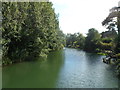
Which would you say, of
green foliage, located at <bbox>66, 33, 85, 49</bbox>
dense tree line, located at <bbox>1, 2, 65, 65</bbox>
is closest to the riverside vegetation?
dense tree line, located at <bbox>1, 2, 65, 65</bbox>

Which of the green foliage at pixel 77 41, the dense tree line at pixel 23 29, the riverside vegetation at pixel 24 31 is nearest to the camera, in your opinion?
the riverside vegetation at pixel 24 31

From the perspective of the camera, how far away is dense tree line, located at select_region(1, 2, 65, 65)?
1668cm

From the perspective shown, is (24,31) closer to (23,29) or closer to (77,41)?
(23,29)

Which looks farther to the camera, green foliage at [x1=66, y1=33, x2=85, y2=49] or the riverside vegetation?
green foliage at [x1=66, y1=33, x2=85, y2=49]

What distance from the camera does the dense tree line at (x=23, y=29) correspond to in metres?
16.7

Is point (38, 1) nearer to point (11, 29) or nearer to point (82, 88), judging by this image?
point (11, 29)

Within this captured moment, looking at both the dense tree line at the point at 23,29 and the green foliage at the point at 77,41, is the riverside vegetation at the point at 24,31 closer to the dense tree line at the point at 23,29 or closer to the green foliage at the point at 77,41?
the dense tree line at the point at 23,29

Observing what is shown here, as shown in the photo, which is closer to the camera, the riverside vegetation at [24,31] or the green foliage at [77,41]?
the riverside vegetation at [24,31]

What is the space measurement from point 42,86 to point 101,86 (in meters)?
4.24

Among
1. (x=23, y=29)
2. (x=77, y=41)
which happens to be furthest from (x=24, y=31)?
(x=77, y=41)

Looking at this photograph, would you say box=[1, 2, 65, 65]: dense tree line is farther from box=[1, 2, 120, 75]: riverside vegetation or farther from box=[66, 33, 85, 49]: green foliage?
box=[66, 33, 85, 49]: green foliage

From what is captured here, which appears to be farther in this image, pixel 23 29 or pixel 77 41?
pixel 77 41

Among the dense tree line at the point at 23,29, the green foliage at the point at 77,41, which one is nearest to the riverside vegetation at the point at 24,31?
the dense tree line at the point at 23,29

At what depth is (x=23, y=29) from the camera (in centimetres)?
2006
